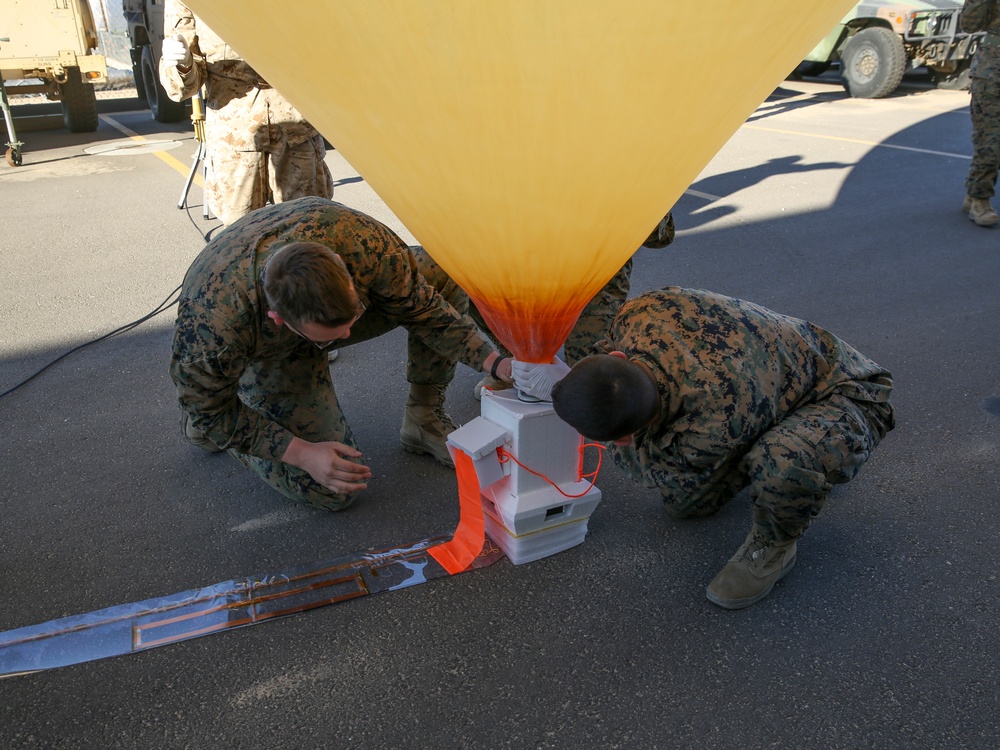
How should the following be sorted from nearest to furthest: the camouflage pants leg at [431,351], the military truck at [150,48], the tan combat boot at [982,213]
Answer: the camouflage pants leg at [431,351] < the tan combat boot at [982,213] < the military truck at [150,48]

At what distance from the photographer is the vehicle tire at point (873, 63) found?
9.19 metres

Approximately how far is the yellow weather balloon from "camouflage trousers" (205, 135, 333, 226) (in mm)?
1933

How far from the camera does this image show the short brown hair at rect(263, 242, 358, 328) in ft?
5.99

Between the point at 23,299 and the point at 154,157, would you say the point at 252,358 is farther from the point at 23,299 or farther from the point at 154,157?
the point at 154,157

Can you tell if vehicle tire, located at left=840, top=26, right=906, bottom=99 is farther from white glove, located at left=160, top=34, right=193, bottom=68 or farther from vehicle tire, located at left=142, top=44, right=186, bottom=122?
white glove, located at left=160, top=34, right=193, bottom=68

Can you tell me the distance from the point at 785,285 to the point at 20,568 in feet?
11.9

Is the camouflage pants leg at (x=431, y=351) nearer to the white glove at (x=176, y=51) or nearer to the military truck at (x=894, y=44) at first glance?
the white glove at (x=176, y=51)

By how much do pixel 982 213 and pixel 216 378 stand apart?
16.3ft

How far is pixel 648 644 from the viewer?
1956 millimetres

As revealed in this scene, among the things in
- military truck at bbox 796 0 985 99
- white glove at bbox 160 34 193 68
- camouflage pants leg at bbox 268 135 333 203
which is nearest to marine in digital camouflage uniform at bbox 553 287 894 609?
camouflage pants leg at bbox 268 135 333 203

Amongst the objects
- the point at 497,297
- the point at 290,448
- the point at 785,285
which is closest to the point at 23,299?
the point at 290,448

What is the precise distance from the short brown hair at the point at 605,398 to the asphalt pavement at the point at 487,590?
0.60 m

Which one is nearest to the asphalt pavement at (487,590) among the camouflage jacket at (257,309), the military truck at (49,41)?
the camouflage jacket at (257,309)

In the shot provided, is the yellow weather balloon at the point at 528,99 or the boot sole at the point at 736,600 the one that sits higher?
the yellow weather balloon at the point at 528,99
